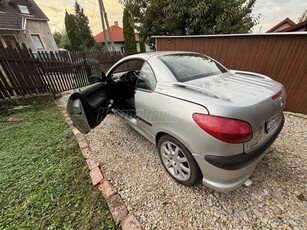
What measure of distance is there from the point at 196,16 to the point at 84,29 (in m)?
28.9

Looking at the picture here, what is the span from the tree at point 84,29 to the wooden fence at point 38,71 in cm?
2504

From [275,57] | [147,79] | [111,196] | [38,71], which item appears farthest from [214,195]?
[38,71]

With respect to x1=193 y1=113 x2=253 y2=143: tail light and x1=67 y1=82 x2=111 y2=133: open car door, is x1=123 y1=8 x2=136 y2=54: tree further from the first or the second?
x1=193 y1=113 x2=253 y2=143: tail light

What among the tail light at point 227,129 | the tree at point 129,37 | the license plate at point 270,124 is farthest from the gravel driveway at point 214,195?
the tree at point 129,37

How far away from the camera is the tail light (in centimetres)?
126

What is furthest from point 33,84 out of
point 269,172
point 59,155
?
point 269,172

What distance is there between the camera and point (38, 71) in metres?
4.99

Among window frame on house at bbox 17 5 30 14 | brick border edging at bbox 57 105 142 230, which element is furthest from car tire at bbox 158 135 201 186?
window frame on house at bbox 17 5 30 14

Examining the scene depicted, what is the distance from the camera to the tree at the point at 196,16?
280 inches

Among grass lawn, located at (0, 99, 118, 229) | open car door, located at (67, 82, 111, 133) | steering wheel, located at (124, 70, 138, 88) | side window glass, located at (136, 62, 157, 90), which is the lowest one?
grass lawn, located at (0, 99, 118, 229)

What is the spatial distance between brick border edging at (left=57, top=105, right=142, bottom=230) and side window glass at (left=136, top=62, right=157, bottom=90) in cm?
142

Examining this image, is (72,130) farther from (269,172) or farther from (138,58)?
(269,172)

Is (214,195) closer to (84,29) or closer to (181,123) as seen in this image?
(181,123)

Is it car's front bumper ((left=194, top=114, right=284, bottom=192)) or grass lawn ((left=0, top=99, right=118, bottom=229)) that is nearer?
car's front bumper ((left=194, top=114, right=284, bottom=192))
